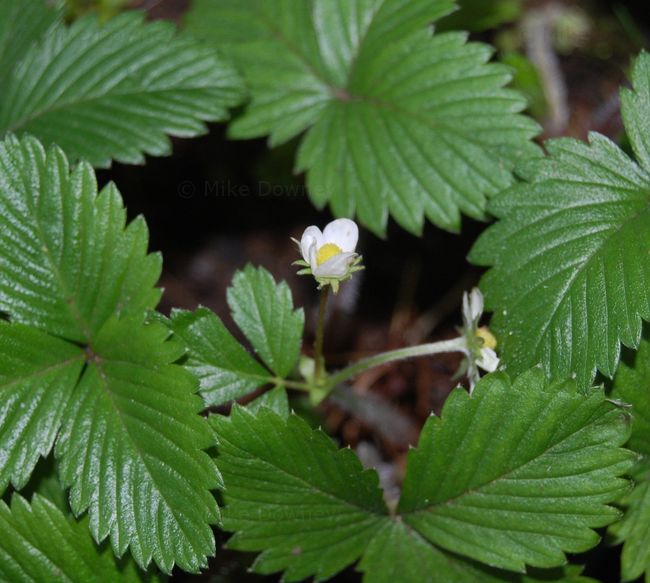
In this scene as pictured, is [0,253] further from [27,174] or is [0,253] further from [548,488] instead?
[548,488]

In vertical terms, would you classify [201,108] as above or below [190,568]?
above

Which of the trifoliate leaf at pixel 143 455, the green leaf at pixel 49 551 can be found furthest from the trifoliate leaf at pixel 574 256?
the green leaf at pixel 49 551

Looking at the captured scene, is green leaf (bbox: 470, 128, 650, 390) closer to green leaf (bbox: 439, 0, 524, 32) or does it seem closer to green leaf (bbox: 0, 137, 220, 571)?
green leaf (bbox: 0, 137, 220, 571)

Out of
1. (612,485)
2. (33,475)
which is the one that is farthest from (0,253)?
(612,485)

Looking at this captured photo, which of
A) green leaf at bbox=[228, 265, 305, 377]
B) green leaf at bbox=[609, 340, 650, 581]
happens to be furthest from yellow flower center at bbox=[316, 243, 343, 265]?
green leaf at bbox=[609, 340, 650, 581]

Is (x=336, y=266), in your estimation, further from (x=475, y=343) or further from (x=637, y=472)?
(x=637, y=472)

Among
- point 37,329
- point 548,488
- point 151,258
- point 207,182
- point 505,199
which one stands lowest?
point 548,488

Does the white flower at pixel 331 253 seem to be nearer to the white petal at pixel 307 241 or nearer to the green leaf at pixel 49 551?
the white petal at pixel 307 241
